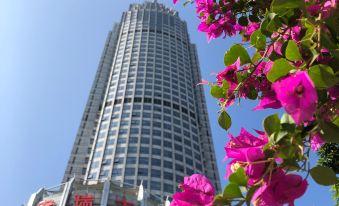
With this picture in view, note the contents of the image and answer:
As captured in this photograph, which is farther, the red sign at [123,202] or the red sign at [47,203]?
the red sign at [123,202]

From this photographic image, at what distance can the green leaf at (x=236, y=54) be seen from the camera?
1652 millimetres

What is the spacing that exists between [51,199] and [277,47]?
107ft

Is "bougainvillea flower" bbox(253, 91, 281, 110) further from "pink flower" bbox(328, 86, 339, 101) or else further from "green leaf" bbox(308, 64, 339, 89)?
"green leaf" bbox(308, 64, 339, 89)

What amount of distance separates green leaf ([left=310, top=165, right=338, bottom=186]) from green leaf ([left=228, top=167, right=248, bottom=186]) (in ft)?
0.58

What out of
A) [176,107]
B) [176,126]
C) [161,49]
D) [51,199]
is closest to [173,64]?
[161,49]

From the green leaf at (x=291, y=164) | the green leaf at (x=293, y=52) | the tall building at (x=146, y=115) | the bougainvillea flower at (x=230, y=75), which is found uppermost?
the tall building at (x=146, y=115)

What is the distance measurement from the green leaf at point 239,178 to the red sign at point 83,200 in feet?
99.4

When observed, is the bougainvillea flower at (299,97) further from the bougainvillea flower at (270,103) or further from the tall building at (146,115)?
the tall building at (146,115)

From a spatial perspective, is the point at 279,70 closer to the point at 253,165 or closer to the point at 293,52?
the point at 293,52

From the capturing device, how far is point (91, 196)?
30859 millimetres

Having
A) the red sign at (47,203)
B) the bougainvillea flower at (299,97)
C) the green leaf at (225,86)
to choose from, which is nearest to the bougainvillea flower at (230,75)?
the green leaf at (225,86)

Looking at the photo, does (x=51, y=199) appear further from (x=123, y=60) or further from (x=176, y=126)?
(x=123, y=60)

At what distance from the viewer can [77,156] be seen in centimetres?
7094

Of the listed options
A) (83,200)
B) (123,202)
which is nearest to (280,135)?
(83,200)
